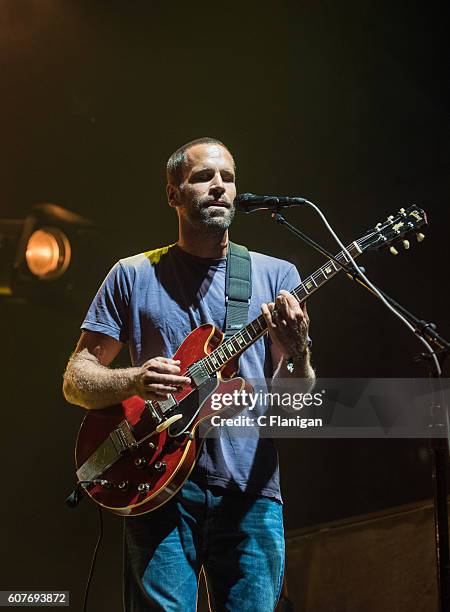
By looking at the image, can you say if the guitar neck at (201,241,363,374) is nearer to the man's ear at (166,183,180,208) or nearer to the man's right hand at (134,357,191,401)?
the man's right hand at (134,357,191,401)

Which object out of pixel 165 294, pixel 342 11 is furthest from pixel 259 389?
pixel 342 11

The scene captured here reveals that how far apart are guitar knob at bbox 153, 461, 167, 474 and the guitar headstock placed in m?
0.97

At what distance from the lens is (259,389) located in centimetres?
237

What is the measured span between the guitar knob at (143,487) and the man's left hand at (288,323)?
0.62 metres

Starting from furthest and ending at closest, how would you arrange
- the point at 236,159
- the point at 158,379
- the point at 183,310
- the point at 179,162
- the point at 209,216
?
the point at 236,159
the point at 179,162
the point at 209,216
the point at 183,310
the point at 158,379

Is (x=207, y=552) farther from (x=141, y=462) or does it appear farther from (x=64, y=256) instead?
(x=64, y=256)

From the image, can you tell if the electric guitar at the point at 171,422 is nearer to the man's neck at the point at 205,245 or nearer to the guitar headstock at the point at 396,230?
the guitar headstock at the point at 396,230

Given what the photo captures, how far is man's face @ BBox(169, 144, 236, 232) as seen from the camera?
2559mm

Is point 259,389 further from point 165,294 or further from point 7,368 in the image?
point 7,368

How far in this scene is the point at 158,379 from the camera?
2176mm

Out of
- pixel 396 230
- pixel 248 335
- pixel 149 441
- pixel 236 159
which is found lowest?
pixel 149 441

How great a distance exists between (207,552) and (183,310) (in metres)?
0.82

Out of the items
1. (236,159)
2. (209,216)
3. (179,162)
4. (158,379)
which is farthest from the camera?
(236,159)

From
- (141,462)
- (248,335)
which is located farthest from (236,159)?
(141,462)
